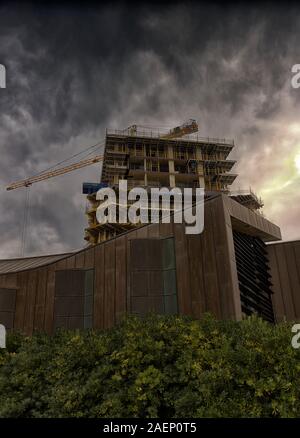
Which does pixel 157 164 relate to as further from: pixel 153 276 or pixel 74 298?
pixel 153 276

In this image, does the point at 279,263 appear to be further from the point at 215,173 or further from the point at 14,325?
the point at 215,173

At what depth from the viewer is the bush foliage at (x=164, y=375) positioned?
20.3 feet

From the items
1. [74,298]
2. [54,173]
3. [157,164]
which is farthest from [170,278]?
[54,173]

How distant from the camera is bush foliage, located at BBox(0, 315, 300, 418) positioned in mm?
6176

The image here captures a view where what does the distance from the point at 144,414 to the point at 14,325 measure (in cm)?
1244

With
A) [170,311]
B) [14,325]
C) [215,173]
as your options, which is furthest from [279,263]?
[215,173]

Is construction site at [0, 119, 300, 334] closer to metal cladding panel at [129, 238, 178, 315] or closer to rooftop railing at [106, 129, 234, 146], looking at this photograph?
metal cladding panel at [129, 238, 178, 315]

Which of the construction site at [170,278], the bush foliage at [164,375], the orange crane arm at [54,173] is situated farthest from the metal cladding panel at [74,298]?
the orange crane arm at [54,173]

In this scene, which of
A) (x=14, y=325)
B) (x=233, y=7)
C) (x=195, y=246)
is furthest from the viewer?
(x=14, y=325)

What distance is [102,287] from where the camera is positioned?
52.0ft

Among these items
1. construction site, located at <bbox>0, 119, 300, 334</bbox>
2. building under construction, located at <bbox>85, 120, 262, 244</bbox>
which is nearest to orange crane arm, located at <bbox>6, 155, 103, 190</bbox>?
building under construction, located at <bbox>85, 120, 262, 244</bbox>

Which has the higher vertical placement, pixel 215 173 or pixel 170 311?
pixel 215 173

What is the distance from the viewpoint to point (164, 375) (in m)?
6.98
